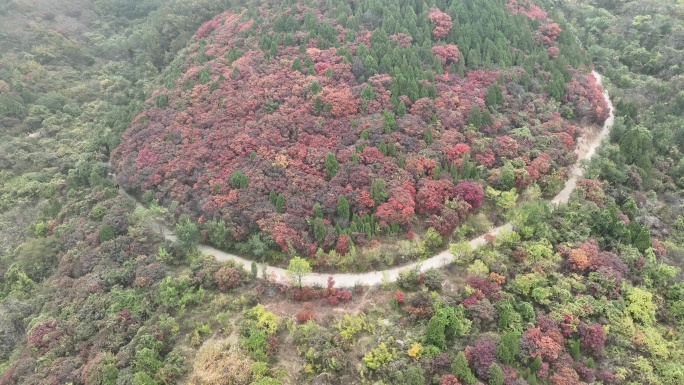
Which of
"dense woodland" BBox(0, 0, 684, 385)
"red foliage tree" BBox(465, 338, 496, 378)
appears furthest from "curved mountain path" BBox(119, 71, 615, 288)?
"red foliage tree" BBox(465, 338, 496, 378)

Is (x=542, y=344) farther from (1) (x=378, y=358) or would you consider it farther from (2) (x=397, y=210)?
(2) (x=397, y=210)

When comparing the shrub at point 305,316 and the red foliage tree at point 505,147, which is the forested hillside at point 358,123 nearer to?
the red foliage tree at point 505,147

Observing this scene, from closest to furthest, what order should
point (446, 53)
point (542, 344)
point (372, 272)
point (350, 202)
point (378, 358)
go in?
1. point (378, 358)
2. point (542, 344)
3. point (372, 272)
4. point (350, 202)
5. point (446, 53)

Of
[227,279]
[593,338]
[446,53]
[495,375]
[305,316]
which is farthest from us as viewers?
[446,53]

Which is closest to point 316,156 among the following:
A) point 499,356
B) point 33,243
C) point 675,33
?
point 499,356

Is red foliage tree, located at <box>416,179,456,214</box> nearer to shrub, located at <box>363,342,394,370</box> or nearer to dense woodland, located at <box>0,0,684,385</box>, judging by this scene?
dense woodland, located at <box>0,0,684,385</box>

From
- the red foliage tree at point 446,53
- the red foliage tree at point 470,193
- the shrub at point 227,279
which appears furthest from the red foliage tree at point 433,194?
the red foliage tree at point 446,53

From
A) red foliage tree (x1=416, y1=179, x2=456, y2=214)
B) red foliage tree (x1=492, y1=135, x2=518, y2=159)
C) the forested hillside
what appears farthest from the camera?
red foliage tree (x1=492, y1=135, x2=518, y2=159)

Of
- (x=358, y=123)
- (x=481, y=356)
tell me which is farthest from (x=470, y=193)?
(x=481, y=356)
